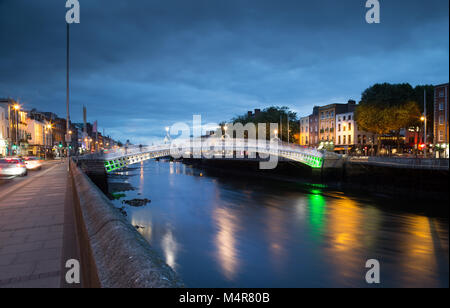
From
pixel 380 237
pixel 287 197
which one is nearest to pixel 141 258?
pixel 380 237

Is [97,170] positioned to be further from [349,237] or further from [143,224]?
[349,237]

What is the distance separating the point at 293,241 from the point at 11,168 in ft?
69.6

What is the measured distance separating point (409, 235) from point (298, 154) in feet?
85.6

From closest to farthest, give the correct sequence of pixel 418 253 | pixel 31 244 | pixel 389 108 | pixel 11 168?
pixel 31 244, pixel 418 253, pixel 11 168, pixel 389 108

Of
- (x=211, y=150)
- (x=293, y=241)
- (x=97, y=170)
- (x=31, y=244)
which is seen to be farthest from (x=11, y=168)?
(x=211, y=150)

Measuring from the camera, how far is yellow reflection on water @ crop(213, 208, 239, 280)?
14.0 metres

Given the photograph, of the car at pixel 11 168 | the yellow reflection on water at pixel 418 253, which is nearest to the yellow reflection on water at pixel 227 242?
the yellow reflection on water at pixel 418 253

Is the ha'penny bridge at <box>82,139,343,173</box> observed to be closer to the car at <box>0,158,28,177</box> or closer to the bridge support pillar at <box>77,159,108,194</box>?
the bridge support pillar at <box>77,159,108,194</box>

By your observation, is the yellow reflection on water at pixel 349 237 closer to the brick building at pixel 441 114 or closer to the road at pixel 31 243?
the road at pixel 31 243

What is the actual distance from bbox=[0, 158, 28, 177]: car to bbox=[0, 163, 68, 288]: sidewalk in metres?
15.0

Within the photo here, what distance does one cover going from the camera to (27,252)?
559 centimetres

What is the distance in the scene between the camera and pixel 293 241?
18672mm

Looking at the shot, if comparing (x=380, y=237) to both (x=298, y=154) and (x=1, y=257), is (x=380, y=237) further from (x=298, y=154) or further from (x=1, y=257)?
(x=298, y=154)

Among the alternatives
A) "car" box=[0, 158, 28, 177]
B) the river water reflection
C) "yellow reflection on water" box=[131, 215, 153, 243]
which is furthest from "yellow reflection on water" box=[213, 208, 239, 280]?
"car" box=[0, 158, 28, 177]
